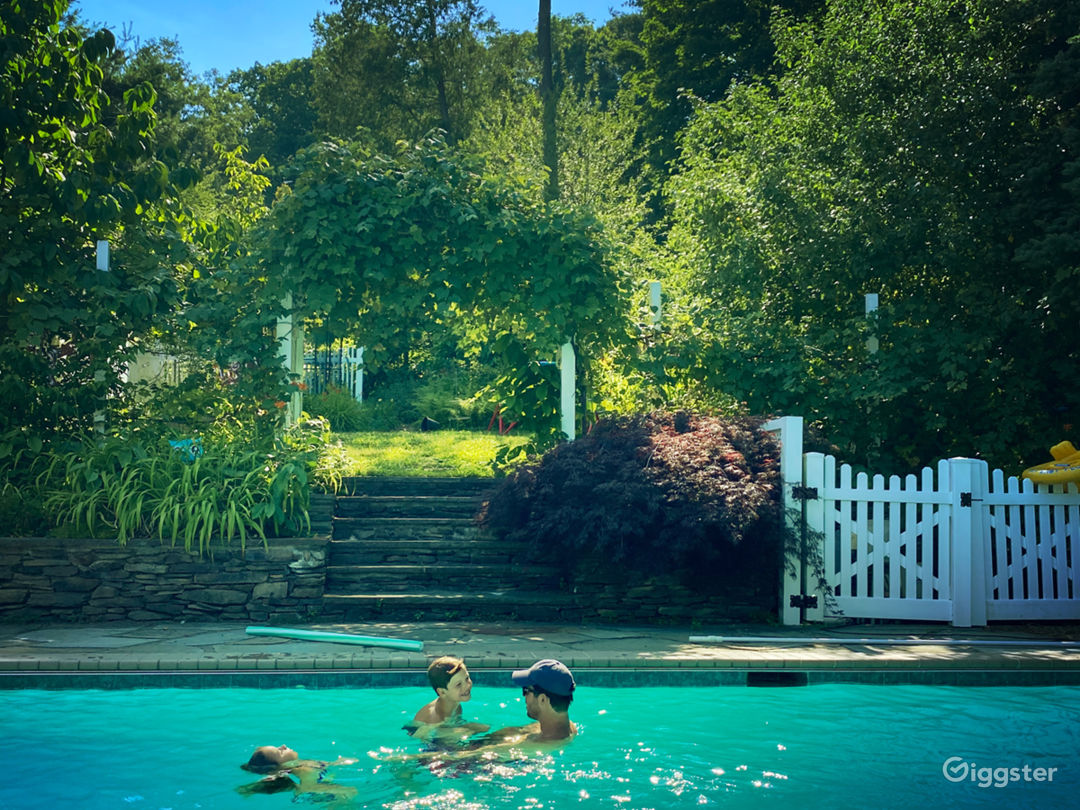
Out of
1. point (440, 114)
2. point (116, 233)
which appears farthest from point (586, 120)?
point (116, 233)

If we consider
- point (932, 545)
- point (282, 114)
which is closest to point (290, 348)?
point (932, 545)

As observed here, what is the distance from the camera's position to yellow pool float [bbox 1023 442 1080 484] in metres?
8.59

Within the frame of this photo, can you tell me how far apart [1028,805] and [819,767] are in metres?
1.15

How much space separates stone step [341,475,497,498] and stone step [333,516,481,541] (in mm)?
748

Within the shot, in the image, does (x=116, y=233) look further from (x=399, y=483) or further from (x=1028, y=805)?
(x=1028, y=805)

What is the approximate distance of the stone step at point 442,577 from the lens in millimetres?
9117

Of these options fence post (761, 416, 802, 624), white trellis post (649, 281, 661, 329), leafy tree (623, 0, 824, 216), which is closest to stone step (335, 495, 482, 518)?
white trellis post (649, 281, 661, 329)

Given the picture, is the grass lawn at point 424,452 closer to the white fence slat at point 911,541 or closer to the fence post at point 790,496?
the fence post at point 790,496

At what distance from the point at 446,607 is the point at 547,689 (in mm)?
3756

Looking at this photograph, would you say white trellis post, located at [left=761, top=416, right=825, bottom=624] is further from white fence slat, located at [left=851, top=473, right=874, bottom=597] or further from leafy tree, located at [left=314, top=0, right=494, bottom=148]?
leafy tree, located at [left=314, top=0, right=494, bottom=148]

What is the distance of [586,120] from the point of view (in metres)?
27.2

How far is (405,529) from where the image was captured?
9922 mm

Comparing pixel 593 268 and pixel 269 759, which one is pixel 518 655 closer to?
pixel 269 759

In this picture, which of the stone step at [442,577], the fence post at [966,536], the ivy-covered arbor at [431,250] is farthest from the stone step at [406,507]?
the fence post at [966,536]
